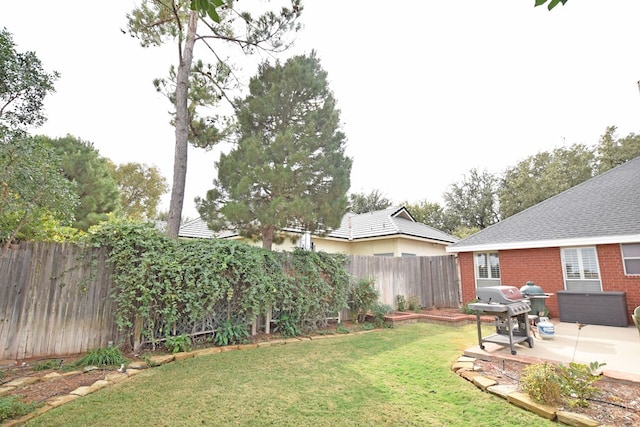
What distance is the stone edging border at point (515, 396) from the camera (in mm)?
2773

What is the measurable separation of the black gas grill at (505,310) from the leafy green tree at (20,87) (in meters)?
7.67

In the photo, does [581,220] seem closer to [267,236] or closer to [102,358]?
[267,236]

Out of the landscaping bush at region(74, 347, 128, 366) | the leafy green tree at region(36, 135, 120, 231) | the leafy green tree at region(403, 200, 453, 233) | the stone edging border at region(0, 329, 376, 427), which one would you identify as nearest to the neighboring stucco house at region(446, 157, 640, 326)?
the stone edging border at region(0, 329, 376, 427)

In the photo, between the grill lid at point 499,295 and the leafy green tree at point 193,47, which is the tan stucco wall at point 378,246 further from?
the grill lid at point 499,295

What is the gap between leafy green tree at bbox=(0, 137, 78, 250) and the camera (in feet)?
12.8

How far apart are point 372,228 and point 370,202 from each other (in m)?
17.2

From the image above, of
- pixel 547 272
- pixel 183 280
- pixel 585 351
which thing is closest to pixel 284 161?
pixel 183 280

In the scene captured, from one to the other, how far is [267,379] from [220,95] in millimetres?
7467

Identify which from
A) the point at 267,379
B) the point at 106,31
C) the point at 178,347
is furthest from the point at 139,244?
the point at 106,31

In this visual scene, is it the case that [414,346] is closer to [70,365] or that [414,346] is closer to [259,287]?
[259,287]

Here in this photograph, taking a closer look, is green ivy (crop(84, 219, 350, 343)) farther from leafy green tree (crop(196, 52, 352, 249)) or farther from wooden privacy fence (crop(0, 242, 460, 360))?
leafy green tree (crop(196, 52, 352, 249))

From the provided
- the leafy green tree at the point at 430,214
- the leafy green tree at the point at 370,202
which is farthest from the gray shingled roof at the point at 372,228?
the leafy green tree at the point at 430,214

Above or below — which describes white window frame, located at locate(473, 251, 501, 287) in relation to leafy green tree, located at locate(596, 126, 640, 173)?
below

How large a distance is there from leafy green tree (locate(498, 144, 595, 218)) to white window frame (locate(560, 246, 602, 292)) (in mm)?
17214
